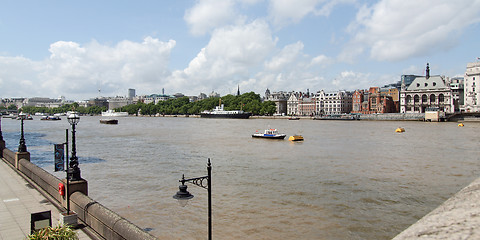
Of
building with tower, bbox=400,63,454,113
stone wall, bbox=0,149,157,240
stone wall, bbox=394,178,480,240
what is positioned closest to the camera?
stone wall, bbox=394,178,480,240

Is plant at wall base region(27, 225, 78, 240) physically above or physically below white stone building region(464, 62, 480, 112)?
below

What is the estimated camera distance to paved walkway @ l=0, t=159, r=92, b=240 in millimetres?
11898

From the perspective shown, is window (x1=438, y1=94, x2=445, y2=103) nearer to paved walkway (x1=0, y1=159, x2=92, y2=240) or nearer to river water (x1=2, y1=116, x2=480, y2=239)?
river water (x1=2, y1=116, x2=480, y2=239)

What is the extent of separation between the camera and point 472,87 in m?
147

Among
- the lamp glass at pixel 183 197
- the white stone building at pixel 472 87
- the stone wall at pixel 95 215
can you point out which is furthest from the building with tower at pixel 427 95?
the lamp glass at pixel 183 197

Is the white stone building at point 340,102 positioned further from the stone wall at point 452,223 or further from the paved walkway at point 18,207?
the stone wall at point 452,223

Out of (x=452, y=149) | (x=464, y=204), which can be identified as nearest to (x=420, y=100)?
(x=452, y=149)

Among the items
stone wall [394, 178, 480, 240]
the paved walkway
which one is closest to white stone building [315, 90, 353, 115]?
the paved walkway

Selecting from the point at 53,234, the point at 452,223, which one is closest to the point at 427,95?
the point at 53,234

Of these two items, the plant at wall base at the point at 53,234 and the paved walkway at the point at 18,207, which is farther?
the paved walkway at the point at 18,207

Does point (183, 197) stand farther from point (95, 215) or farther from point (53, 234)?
point (95, 215)

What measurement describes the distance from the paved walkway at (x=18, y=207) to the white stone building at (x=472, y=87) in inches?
6436

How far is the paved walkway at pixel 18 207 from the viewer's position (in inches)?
468

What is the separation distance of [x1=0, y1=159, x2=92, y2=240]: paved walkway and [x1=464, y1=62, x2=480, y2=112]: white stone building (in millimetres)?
163475
